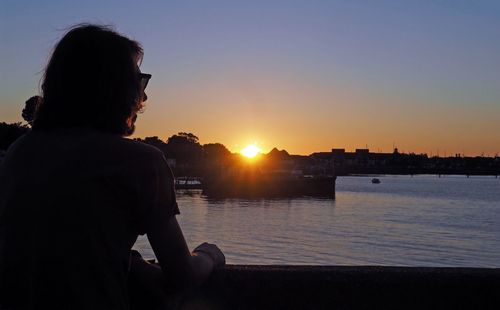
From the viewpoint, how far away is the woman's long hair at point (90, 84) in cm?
189

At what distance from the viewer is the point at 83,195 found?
68.9 inches

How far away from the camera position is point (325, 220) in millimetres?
51625

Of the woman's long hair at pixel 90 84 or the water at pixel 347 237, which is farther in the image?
Answer: the water at pixel 347 237

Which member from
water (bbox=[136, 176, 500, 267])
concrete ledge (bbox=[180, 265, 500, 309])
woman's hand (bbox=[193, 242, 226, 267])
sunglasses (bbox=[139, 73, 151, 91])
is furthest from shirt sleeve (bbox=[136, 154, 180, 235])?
water (bbox=[136, 176, 500, 267])

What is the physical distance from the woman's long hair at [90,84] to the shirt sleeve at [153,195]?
0.71ft

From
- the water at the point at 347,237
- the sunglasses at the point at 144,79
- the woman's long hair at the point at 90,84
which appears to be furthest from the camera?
the water at the point at 347,237

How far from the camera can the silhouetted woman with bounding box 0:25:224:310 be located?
172 cm

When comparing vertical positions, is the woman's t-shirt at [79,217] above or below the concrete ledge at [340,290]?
above

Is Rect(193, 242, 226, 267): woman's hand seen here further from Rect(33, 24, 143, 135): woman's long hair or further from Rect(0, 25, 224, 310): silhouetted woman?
Rect(33, 24, 143, 135): woman's long hair

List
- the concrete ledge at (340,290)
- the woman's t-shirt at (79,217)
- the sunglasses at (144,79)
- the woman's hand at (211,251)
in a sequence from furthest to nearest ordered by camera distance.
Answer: the concrete ledge at (340,290) → the woman's hand at (211,251) → the sunglasses at (144,79) → the woman's t-shirt at (79,217)

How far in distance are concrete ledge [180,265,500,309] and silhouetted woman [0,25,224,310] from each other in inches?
40.8

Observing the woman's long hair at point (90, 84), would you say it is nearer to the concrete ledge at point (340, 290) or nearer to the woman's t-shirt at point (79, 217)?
the woman's t-shirt at point (79, 217)

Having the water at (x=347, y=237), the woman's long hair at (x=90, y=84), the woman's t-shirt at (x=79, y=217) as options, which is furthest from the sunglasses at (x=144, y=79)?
the water at (x=347, y=237)

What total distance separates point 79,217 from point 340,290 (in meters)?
1.59
